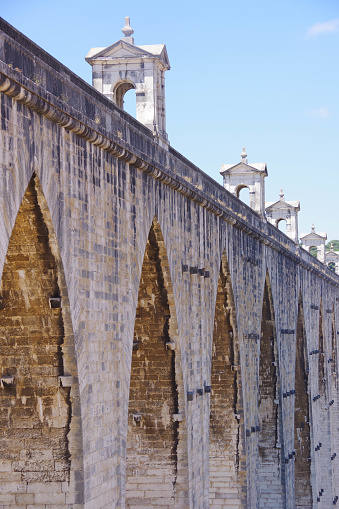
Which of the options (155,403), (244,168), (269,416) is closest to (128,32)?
(155,403)

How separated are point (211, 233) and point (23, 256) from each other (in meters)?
9.10

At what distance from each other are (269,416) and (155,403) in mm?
12667

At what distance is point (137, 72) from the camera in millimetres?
16000

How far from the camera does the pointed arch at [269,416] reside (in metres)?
27.8

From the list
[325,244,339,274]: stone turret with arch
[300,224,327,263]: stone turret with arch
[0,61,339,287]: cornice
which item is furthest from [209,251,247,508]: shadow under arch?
[325,244,339,274]: stone turret with arch

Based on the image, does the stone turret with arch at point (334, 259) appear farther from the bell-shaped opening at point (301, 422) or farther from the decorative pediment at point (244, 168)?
the decorative pediment at point (244, 168)

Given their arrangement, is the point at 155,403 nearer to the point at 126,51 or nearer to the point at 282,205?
the point at 126,51

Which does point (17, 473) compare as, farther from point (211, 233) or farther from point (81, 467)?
point (211, 233)

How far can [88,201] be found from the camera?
1209 centimetres

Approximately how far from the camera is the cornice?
9.74m

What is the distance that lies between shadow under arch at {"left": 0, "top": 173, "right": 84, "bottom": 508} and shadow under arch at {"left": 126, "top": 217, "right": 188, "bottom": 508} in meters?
4.79

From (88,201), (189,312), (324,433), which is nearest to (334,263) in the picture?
(324,433)

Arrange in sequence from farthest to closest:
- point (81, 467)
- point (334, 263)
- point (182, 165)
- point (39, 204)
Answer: point (334, 263), point (182, 165), point (81, 467), point (39, 204)

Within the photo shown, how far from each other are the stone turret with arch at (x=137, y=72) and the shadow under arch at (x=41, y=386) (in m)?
5.58
